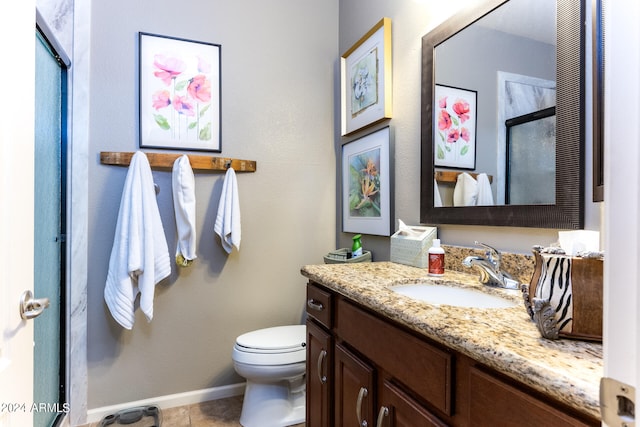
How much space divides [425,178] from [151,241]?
147cm

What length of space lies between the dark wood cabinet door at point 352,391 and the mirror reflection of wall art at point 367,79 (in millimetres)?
1245

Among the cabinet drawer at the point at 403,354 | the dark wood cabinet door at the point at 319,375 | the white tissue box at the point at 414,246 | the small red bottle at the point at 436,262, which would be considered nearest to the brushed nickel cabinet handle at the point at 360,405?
the cabinet drawer at the point at 403,354

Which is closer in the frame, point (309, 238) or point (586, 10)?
point (586, 10)

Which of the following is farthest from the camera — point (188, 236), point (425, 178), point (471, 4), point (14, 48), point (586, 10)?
point (188, 236)

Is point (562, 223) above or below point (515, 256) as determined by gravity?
above

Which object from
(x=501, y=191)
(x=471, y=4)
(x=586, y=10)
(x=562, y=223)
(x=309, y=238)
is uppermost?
(x=471, y=4)

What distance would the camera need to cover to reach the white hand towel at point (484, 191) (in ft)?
4.11

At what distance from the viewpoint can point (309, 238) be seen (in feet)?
7.79

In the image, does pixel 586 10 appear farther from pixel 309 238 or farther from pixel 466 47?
pixel 309 238

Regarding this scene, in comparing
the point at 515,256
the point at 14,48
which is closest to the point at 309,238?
the point at 515,256

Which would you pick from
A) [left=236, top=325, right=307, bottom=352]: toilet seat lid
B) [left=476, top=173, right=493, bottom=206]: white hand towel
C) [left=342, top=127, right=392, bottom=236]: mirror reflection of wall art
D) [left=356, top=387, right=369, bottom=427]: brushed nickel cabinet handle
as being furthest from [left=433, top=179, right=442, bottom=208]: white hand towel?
[left=236, top=325, right=307, bottom=352]: toilet seat lid

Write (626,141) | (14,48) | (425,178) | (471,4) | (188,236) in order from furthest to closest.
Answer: (188,236)
(425,178)
(471,4)
(14,48)
(626,141)

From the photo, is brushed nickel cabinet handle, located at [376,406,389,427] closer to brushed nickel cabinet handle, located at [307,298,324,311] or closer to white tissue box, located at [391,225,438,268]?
brushed nickel cabinet handle, located at [307,298,324,311]

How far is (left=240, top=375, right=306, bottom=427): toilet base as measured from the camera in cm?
181
